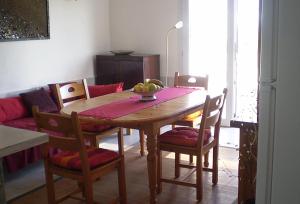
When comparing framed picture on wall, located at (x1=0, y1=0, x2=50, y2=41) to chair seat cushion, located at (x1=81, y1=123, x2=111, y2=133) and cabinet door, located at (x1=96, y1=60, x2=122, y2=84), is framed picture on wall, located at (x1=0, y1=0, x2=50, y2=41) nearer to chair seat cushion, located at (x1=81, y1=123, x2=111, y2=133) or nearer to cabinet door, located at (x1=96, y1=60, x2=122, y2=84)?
cabinet door, located at (x1=96, y1=60, x2=122, y2=84)

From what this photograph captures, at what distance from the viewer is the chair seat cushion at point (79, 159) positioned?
2.63 meters

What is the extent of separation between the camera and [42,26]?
4.76m

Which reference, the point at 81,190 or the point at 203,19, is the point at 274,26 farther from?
the point at 203,19

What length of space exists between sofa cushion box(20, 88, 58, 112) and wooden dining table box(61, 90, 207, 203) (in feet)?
4.23

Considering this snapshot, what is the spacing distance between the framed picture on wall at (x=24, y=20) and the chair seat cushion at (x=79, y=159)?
2193mm

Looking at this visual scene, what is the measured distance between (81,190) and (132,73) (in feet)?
8.28

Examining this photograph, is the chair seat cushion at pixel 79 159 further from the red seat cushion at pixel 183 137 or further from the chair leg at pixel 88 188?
the red seat cushion at pixel 183 137

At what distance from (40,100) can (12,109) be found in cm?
37

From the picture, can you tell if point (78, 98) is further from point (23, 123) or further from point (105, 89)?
point (105, 89)

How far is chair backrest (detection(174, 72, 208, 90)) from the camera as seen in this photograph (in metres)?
3.99

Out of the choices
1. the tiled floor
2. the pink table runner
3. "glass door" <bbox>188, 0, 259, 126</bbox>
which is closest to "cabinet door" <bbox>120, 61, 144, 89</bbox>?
"glass door" <bbox>188, 0, 259, 126</bbox>

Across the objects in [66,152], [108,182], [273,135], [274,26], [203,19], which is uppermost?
[203,19]

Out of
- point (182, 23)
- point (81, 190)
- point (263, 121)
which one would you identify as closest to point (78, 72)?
point (182, 23)

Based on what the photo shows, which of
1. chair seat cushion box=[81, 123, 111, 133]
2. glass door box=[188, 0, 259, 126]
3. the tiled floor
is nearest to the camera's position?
the tiled floor
